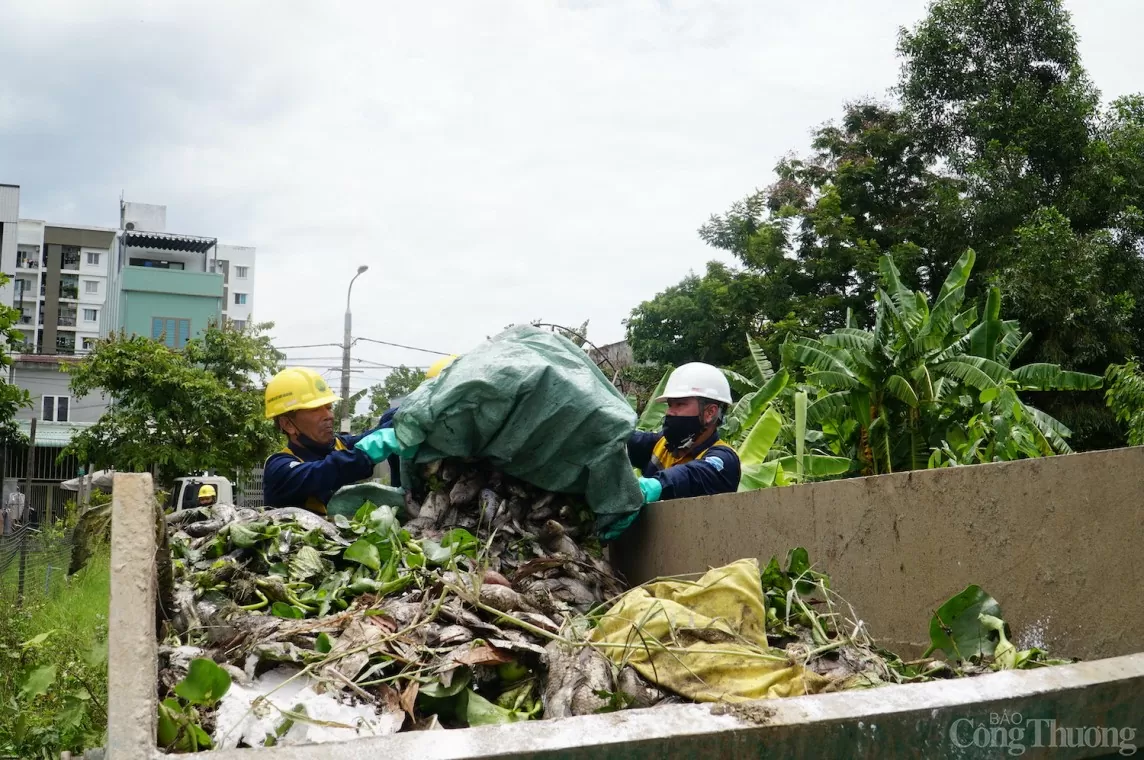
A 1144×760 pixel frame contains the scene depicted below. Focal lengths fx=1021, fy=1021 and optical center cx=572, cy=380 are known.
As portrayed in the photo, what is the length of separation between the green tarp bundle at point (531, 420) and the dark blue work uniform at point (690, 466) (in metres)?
0.30

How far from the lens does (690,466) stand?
4105 mm

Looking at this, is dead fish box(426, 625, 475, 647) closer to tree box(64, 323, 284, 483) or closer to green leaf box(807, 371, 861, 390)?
green leaf box(807, 371, 861, 390)

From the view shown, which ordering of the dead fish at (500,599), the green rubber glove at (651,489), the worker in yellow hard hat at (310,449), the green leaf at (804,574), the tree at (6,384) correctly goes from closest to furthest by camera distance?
the dead fish at (500,599), the green leaf at (804,574), the green rubber glove at (651,489), the worker in yellow hard hat at (310,449), the tree at (6,384)

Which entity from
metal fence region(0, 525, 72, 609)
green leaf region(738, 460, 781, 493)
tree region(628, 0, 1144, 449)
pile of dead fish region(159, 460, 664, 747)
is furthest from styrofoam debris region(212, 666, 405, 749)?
tree region(628, 0, 1144, 449)

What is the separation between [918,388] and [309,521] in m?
5.02

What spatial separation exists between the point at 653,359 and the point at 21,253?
43149 mm

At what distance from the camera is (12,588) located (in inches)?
312

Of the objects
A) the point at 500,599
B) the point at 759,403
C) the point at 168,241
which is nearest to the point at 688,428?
the point at 759,403

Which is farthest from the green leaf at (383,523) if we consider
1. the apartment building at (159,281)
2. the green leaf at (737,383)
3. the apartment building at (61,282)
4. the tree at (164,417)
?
the apartment building at (61,282)

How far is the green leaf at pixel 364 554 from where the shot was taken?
8.60ft

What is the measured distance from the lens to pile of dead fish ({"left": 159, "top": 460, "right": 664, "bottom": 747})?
1.79 metres

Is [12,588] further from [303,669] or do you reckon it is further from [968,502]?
[968,502]

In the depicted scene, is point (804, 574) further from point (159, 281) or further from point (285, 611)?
point (159, 281)
